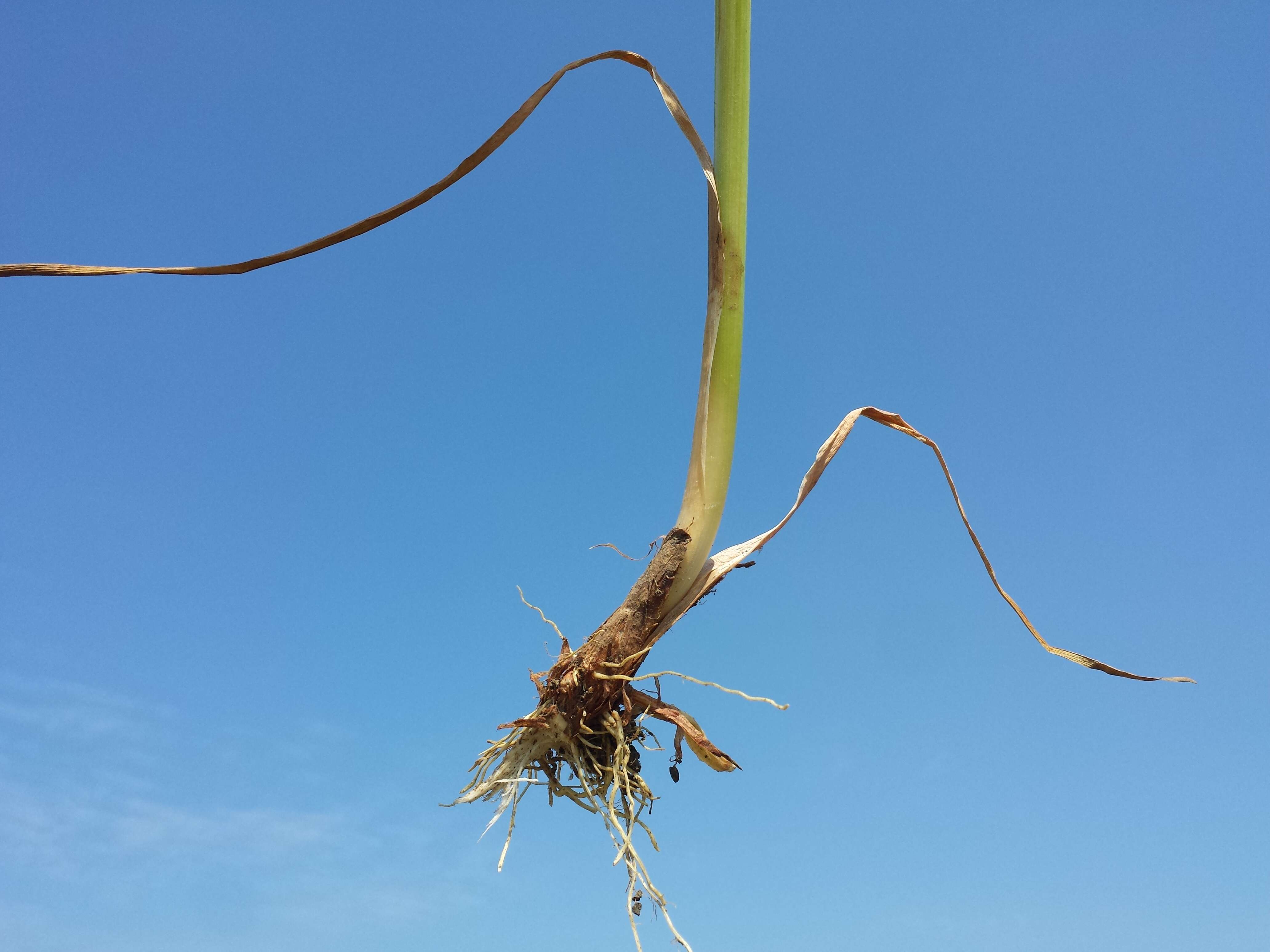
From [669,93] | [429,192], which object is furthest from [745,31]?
[429,192]

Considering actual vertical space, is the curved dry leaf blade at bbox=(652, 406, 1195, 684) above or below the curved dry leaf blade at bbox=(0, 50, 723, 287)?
below

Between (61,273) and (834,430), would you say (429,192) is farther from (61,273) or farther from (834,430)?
(834,430)

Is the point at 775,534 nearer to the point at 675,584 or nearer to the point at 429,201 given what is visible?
the point at 675,584

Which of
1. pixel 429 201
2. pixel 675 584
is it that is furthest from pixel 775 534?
pixel 429 201

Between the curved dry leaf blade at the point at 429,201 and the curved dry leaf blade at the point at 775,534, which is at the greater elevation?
the curved dry leaf blade at the point at 429,201

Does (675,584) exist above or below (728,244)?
below
